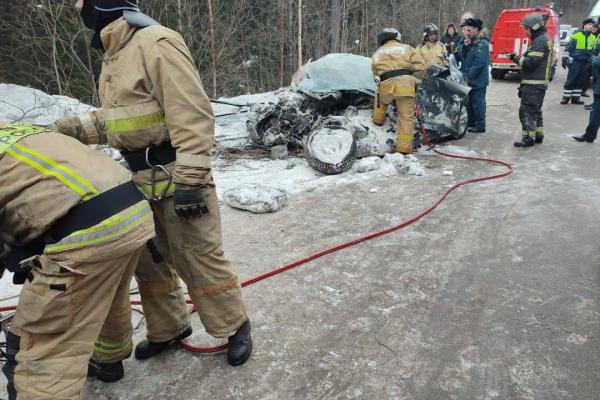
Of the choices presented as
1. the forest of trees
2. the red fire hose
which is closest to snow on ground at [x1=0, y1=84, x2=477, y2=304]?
the red fire hose

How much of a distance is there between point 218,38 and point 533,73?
748cm

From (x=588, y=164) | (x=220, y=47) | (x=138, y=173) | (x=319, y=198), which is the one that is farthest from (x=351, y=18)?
(x=138, y=173)

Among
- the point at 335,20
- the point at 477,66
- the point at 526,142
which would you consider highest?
the point at 335,20

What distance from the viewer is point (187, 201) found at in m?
2.11

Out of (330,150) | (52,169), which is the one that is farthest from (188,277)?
(330,150)

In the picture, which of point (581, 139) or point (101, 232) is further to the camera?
point (581, 139)

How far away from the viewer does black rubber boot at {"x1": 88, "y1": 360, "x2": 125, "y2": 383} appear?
92.5 inches

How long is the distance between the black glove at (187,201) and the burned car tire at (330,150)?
3.64 m

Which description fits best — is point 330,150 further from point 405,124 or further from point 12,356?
point 12,356

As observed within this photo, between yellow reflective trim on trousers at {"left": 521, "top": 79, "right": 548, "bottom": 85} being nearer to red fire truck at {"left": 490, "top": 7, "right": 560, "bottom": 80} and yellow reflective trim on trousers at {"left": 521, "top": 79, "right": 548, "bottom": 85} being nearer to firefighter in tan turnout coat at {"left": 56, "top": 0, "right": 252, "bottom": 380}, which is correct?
firefighter in tan turnout coat at {"left": 56, "top": 0, "right": 252, "bottom": 380}

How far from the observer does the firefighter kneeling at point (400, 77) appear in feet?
20.2

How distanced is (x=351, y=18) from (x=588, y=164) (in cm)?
1435

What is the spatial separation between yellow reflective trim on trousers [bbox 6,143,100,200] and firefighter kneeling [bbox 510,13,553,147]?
687 cm

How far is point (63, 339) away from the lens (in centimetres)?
175
